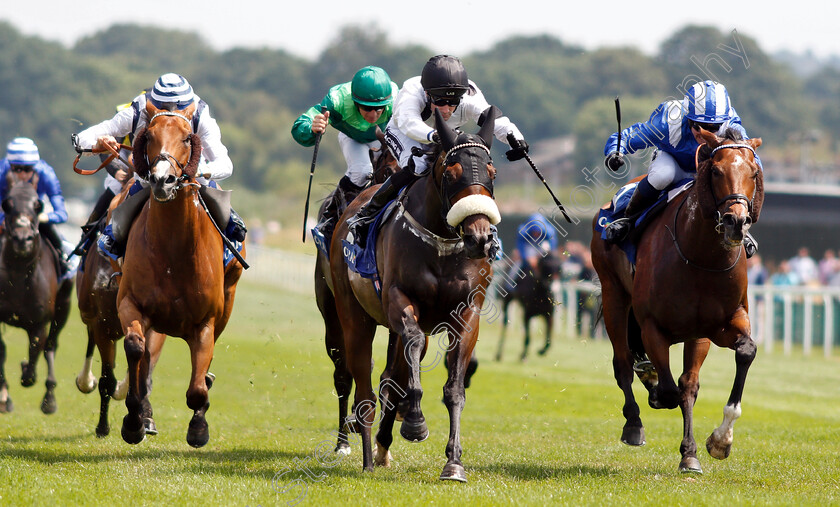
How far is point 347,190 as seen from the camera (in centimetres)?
878

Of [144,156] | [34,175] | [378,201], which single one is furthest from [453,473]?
[34,175]

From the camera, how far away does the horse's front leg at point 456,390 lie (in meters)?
6.40

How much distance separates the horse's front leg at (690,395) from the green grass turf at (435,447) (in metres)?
0.12

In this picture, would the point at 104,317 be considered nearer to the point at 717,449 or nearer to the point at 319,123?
the point at 319,123

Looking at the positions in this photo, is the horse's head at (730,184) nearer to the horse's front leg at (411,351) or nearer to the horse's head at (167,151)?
the horse's front leg at (411,351)

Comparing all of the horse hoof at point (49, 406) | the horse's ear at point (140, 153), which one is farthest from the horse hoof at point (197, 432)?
the horse hoof at point (49, 406)

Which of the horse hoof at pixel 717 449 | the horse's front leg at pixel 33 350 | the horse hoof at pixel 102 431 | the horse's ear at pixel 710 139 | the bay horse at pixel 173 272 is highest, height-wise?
the horse's ear at pixel 710 139

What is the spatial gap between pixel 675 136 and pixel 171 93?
3.44 m

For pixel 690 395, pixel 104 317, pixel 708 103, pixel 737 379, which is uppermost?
pixel 708 103

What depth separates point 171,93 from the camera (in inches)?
290

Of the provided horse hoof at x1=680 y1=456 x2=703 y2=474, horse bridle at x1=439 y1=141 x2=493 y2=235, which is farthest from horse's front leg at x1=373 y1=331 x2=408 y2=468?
horse hoof at x1=680 y1=456 x2=703 y2=474

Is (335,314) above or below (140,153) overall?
below

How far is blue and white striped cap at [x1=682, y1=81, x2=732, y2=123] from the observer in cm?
748

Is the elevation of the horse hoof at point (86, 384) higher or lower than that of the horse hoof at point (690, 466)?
higher
